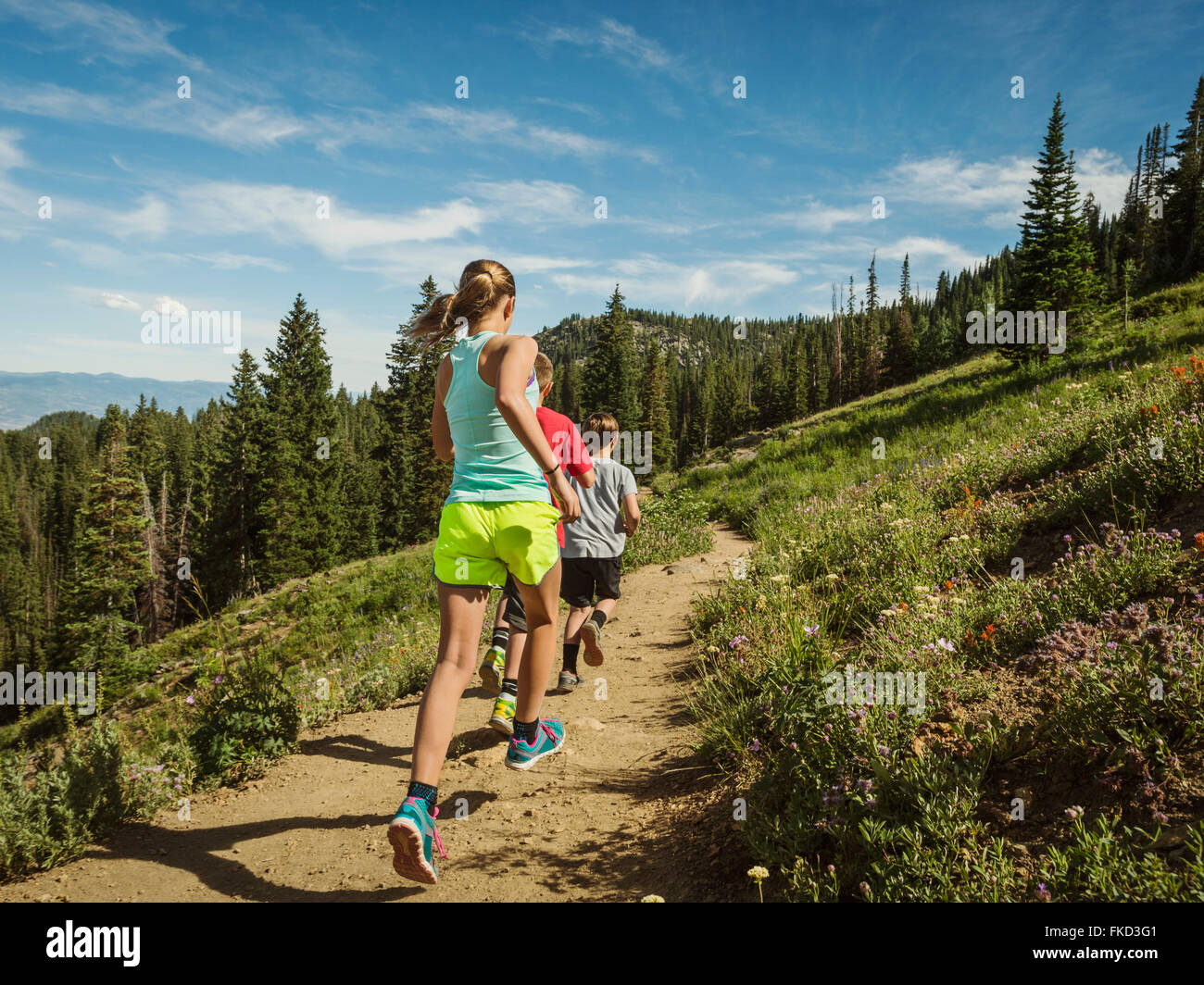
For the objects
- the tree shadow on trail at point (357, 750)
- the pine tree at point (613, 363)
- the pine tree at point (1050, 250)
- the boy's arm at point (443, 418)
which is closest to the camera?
the boy's arm at point (443, 418)

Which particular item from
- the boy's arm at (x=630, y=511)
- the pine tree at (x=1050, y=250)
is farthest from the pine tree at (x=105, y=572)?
the pine tree at (x=1050, y=250)

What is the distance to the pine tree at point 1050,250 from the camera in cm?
2417

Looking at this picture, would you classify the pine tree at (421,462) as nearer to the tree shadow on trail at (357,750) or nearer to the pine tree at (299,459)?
the pine tree at (299,459)

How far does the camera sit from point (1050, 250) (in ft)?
79.7

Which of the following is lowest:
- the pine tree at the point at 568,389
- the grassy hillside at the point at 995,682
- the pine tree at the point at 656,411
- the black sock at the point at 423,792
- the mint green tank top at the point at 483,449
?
the black sock at the point at 423,792

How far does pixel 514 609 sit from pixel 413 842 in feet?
8.58

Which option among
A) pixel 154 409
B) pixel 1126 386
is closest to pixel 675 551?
pixel 1126 386

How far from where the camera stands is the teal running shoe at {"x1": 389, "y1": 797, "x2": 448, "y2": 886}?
2.50m

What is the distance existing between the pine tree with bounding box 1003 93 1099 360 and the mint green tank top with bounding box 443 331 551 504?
25.2 metres

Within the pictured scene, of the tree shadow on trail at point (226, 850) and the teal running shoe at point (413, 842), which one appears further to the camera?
the tree shadow on trail at point (226, 850)

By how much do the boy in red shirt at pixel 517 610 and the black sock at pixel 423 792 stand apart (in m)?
1.17

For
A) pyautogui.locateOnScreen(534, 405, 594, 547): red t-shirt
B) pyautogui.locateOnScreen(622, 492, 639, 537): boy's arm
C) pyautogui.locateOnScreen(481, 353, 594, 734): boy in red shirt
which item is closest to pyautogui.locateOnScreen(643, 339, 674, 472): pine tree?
pyautogui.locateOnScreen(622, 492, 639, 537): boy's arm

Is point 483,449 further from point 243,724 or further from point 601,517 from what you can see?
point 243,724

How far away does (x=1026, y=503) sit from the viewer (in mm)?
5629
